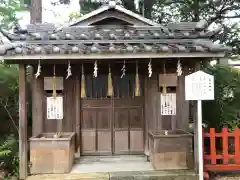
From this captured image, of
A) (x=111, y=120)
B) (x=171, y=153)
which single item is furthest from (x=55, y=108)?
(x=171, y=153)

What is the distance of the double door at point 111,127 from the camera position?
9.41 m

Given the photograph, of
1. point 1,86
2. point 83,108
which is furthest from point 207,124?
point 1,86

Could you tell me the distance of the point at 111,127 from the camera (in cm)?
943

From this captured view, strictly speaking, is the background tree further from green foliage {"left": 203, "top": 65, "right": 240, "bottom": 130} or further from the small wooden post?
the small wooden post

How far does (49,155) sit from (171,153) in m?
3.27

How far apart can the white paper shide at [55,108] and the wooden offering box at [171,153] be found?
300 cm

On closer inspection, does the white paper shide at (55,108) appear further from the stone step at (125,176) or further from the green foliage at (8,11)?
the green foliage at (8,11)

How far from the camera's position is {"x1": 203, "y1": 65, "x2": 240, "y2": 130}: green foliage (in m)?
10.0

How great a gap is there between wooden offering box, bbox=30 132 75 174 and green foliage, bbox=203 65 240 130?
209 inches

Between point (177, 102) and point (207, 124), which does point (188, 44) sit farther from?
point (207, 124)

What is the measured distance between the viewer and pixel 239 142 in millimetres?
7941

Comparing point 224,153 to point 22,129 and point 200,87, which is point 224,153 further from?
point 22,129

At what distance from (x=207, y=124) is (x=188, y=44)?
3719mm

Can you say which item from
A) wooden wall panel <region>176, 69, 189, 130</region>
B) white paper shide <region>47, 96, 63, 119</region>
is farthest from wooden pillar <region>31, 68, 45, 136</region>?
wooden wall panel <region>176, 69, 189, 130</region>
